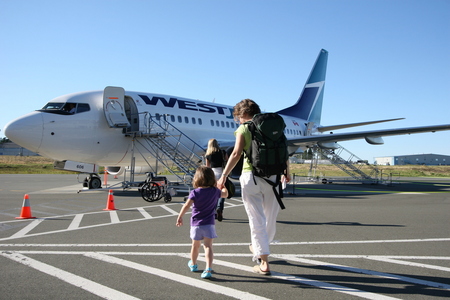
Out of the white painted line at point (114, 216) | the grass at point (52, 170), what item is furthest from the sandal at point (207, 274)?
the grass at point (52, 170)

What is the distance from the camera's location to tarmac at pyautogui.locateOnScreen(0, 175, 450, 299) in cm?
349

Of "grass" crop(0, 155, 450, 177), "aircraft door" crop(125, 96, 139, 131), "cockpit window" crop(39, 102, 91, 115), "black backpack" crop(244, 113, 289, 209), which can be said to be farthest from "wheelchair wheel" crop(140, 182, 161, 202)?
"grass" crop(0, 155, 450, 177)

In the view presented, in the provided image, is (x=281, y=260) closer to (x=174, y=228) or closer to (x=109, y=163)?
(x=174, y=228)

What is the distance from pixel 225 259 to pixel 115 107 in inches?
434

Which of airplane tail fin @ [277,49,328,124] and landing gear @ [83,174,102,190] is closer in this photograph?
landing gear @ [83,174,102,190]

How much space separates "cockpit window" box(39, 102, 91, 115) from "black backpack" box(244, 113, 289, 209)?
11.2 m

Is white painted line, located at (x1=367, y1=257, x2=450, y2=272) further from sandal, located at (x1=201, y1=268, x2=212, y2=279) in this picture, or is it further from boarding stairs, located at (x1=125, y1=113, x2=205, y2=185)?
boarding stairs, located at (x1=125, y1=113, x2=205, y2=185)

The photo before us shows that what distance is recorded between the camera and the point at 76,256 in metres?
4.73

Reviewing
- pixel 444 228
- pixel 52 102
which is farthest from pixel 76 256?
pixel 52 102

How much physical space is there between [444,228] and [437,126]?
11.9m

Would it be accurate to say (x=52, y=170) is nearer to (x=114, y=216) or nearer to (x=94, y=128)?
(x=94, y=128)

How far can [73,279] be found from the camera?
12.3ft

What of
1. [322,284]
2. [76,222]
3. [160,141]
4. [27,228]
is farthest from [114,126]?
[322,284]

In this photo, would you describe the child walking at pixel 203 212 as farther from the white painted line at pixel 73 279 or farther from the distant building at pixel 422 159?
the distant building at pixel 422 159
